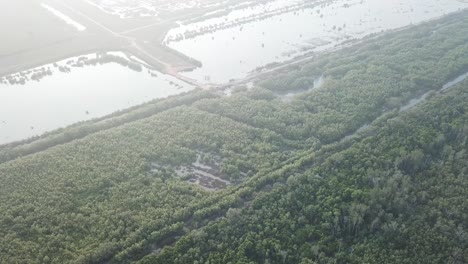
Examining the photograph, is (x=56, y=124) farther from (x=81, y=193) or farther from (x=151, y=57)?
(x=151, y=57)

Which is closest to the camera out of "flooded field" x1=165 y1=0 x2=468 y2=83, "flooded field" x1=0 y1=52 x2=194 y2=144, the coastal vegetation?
the coastal vegetation

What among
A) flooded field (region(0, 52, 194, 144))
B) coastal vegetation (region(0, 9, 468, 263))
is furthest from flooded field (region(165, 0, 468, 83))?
coastal vegetation (region(0, 9, 468, 263))

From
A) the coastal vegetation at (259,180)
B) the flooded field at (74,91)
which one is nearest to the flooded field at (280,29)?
the flooded field at (74,91)

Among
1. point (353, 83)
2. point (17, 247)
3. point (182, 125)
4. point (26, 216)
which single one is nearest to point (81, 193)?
point (26, 216)

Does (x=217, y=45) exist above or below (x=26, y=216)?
above

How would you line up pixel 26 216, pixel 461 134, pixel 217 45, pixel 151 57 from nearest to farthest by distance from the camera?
1. pixel 26 216
2. pixel 461 134
3. pixel 151 57
4. pixel 217 45

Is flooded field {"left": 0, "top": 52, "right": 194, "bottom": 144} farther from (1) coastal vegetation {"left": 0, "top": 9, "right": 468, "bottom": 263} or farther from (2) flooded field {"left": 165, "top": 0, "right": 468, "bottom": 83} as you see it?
(2) flooded field {"left": 165, "top": 0, "right": 468, "bottom": 83}
